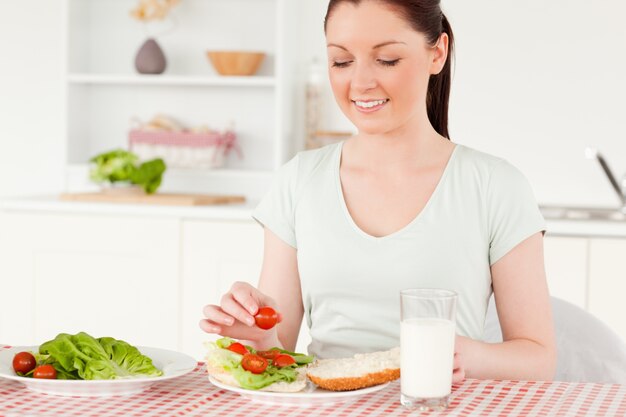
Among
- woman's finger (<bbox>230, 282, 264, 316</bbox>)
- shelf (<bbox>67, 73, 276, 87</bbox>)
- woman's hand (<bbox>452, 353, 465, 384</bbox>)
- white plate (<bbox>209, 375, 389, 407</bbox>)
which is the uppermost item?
shelf (<bbox>67, 73, 276, 87</bbox>)

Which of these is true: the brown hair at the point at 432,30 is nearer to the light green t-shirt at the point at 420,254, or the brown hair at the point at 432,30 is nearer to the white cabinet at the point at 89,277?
the light green t-shirt at the point at 420,254

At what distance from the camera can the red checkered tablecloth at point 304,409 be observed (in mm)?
1268

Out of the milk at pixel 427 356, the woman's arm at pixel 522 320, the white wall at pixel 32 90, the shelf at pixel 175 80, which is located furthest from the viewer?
the white wall at pixel 32 90

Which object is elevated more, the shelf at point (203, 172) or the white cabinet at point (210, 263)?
the shelf at point (203, 172)

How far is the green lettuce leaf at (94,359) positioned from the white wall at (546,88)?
96.1 inches

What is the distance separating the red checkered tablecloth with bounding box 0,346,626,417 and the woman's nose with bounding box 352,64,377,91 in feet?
1.58

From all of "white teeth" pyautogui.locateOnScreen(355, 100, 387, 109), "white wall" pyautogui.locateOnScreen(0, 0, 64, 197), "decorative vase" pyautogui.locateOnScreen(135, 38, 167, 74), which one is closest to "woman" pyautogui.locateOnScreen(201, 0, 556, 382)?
"white teeth" pyautogui.locateOnScreen(355, 100, 387, 109)

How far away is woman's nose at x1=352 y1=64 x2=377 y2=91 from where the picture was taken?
5.32ft

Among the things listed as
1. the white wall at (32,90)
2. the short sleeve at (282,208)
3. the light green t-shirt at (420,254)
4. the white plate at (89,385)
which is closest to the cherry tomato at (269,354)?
the white plate at (89,385)

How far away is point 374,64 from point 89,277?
211cm

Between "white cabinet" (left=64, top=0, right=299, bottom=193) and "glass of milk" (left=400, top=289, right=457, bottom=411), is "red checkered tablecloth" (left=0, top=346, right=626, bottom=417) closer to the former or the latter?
"glass of milk" (left=400, top=289, right=457, bottom=411)

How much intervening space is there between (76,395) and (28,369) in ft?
0.31

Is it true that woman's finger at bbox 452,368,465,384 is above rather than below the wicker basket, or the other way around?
below

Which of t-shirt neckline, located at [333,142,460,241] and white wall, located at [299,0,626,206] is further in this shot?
white wall, located at [299,0,626,206]
